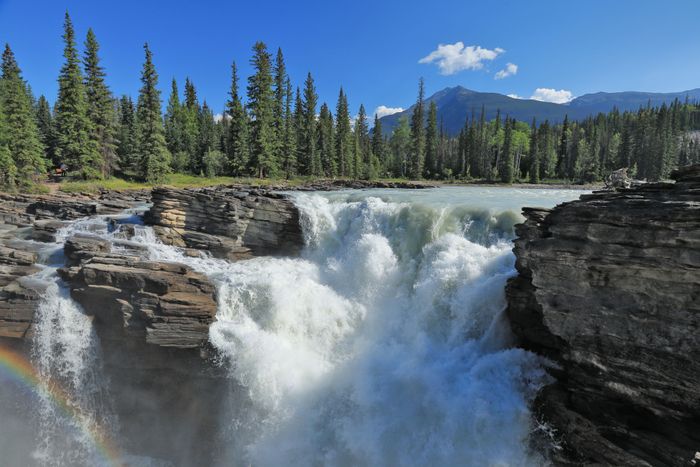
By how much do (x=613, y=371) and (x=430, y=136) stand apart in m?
83.5

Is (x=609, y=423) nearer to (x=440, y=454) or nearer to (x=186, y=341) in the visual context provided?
(x=440, y=454)

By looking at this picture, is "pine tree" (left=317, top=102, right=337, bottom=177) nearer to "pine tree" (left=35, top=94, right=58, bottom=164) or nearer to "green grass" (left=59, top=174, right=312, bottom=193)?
"green grass" (left=59, top=174, right=312, bottom=193)

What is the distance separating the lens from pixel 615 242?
9562 mm

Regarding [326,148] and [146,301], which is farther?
[326,148]

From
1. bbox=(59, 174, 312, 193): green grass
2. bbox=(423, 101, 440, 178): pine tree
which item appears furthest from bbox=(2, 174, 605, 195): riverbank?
bbox=(423, 101, 440, 178): pine tree

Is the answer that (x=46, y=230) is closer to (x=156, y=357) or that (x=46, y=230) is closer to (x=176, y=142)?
(x=156, y=357)

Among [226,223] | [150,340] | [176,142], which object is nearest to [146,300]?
[150,340]

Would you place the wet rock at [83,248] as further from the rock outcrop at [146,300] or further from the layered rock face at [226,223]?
the layered rock face at [226,223]

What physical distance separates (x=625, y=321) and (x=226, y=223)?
19.1 m

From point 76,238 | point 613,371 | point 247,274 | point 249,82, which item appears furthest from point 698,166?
point 249,82

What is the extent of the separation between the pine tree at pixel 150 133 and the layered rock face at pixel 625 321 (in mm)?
50305

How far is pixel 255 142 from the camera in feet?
186

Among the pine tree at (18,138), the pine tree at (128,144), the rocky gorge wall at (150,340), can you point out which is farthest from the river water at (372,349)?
the pine tree at (128,144)

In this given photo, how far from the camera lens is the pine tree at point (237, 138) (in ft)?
188
